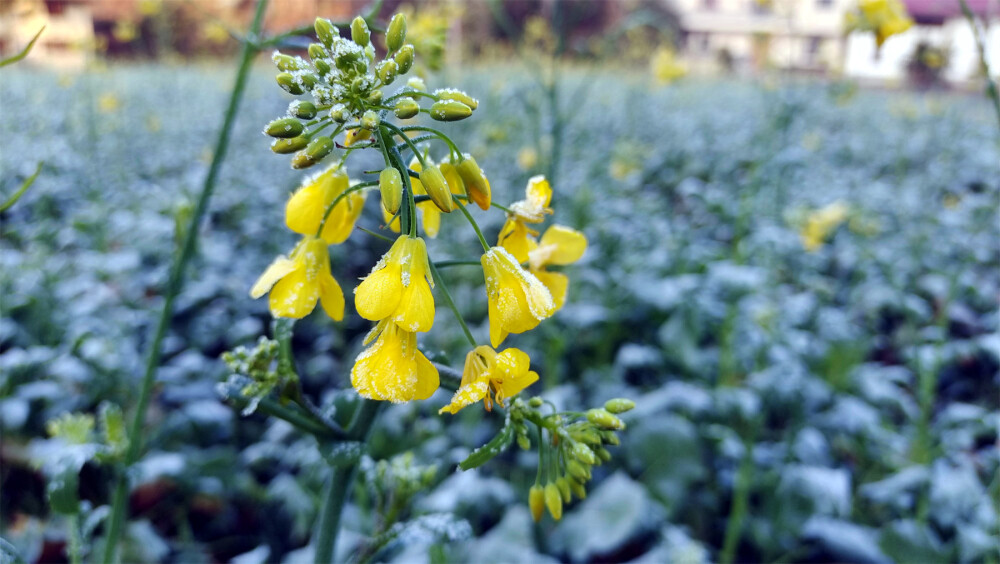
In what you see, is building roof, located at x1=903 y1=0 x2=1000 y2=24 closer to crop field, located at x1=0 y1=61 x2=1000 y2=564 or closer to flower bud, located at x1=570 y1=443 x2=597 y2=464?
crop field, located at x1=0 y1=61 x2=1000 y2=564

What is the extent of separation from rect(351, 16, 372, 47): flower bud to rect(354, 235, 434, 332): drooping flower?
0.26 metres

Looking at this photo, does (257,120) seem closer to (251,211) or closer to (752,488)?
(251,211)

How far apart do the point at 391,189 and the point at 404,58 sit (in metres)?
0.17

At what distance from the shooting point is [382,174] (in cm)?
70

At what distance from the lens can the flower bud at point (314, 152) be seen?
2.34 ft

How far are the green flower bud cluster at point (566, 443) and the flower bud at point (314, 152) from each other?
0.39 meters

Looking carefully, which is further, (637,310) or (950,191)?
(950,191)

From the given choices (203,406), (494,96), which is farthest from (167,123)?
(203,406)

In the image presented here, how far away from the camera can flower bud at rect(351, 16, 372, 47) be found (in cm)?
76

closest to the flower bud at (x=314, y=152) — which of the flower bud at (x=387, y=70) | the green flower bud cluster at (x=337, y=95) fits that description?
the green flower bud cluster at (x=337, y=95)

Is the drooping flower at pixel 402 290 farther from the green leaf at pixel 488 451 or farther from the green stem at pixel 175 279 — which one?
the green stem at pixel 175 279

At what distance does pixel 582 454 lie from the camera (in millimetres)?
799

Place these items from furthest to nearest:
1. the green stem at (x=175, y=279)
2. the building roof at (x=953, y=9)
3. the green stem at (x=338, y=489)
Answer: the building roof at (x=953, y=9), the green stem at (x=175, y=279), the green stem at (x=338, y=489)

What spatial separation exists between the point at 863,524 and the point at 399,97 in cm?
272
